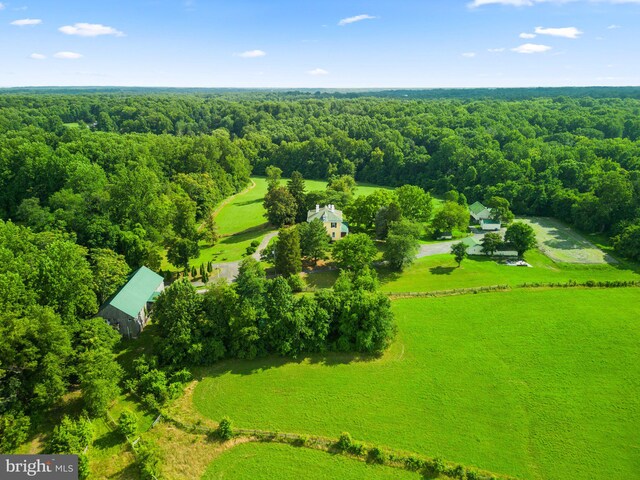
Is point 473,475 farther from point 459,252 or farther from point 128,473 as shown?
point 459,252

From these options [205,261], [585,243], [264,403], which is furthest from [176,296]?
[585,243]

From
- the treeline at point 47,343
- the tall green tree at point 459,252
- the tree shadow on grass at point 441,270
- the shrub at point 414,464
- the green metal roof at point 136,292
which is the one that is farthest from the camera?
the tall green tree at point 459,252

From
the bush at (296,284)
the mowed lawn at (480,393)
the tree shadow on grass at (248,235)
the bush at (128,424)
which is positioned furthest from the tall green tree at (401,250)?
the bush at (128,424)

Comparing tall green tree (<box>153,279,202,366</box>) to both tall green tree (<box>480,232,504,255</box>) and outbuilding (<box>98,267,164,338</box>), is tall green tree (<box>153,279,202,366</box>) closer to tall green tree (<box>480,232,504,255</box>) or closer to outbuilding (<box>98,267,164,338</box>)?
outbuilding (<box>98,267,164,338</box>)

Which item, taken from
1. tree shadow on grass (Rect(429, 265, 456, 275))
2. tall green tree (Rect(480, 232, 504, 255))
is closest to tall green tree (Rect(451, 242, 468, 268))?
tree shadow on grass (Rect(429, 265, 456, 275))

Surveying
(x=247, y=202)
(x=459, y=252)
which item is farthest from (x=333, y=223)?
(x=247, y=202)

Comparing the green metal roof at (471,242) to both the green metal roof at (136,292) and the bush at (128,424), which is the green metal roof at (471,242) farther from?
the bush at (128,424)

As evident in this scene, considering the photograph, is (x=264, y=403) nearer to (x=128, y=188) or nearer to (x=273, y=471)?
(x=273, y=471)
